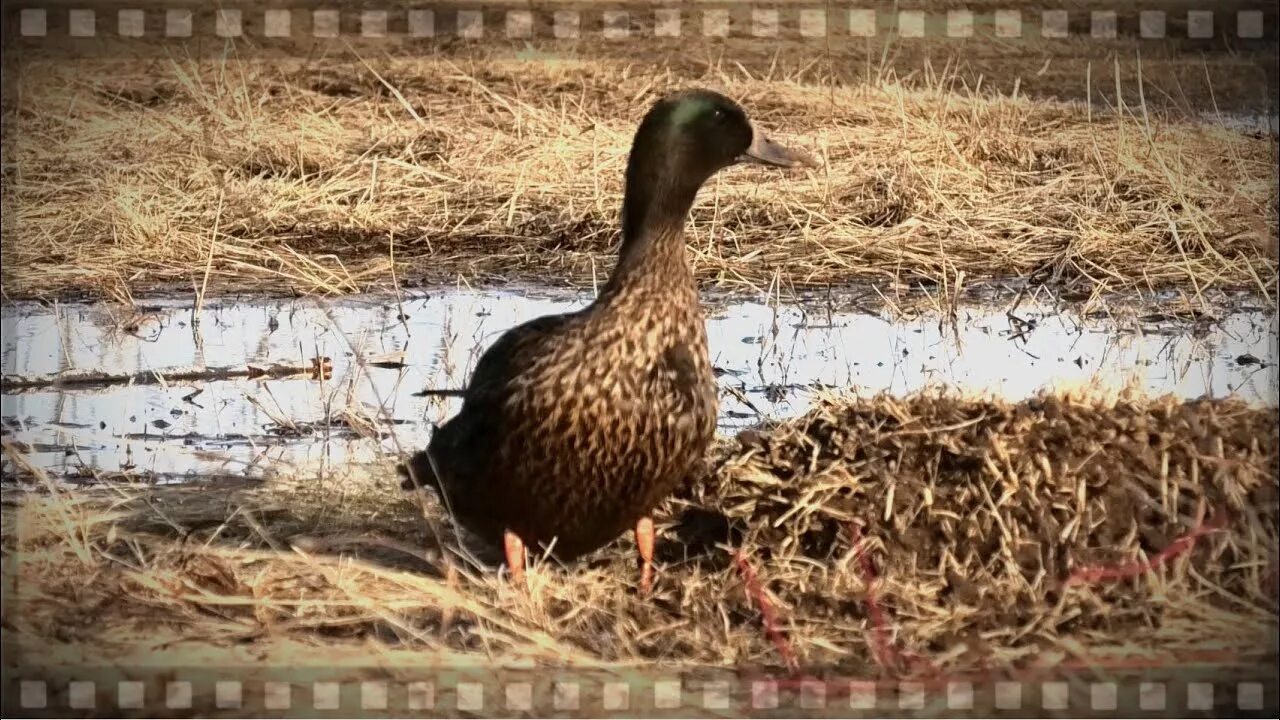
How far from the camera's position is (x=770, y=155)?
4637 millimetres

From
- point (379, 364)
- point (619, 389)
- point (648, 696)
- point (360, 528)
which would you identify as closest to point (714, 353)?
point (379, 364)

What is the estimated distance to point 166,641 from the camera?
14.6 feet

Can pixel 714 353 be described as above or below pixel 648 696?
above

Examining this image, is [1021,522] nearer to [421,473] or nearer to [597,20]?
[421,473]

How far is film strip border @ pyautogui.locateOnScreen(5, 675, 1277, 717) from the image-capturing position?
422cm

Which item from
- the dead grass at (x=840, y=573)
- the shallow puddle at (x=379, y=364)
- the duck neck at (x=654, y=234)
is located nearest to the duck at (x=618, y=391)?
the duck neck at (x=654, y=234)

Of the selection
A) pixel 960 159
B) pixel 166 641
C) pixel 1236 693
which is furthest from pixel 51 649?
pixel 960 159

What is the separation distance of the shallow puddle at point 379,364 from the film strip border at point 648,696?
42.0 inches

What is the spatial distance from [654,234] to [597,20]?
2.15 m

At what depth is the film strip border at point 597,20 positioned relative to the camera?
5.50 m

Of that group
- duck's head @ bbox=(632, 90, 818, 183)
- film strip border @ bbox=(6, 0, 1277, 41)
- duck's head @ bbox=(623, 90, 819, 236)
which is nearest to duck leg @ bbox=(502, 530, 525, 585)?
duck's head @ bbox=(623, 90, 819, 236)

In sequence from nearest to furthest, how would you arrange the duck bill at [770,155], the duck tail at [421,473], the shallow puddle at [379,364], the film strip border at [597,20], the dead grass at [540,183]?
1. the duck bill at [770,155]
2. the duck tail at [421,473]
3. the film strip border at [597,20]
4. the shallow puddle at [379,364]
5. the dead grass at [540,183]

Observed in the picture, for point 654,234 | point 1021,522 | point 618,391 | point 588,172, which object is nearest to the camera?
point 618,391

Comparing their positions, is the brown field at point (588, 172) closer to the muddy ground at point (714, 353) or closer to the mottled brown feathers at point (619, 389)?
the muddy ground at point (714, 353)
